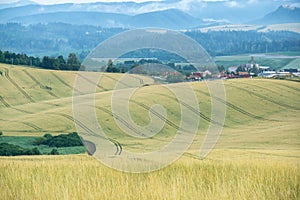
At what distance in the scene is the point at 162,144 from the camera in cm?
2838

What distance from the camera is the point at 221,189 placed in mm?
6262

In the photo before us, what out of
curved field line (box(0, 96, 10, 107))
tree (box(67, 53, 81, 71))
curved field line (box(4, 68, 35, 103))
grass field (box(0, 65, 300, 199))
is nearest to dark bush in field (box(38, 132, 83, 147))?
grass field (box(0, 65, 300, 199))

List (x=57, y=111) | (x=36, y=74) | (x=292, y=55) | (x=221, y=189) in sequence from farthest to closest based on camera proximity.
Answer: (x=292, y=55), (x=36, y=74), (x=57, y=111), (x=221, y=189)

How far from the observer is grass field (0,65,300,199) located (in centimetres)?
625

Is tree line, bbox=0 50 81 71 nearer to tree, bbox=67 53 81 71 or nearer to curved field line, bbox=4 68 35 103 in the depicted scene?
tree, bbox=67 53 81 71

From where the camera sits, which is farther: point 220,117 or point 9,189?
point 220,117

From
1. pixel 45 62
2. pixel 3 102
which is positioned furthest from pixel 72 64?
pixel 3 102

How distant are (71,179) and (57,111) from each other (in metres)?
45.0

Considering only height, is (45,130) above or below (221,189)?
below

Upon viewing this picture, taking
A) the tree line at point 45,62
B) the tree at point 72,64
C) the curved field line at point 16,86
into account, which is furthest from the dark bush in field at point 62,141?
the tree line at point 45,62

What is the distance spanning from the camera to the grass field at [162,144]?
20.5 ft

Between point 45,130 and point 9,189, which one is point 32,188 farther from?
point 45,130

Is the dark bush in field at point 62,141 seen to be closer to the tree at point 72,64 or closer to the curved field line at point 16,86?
the curved field line at point 16,86

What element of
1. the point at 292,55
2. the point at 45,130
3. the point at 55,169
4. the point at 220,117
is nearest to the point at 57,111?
the point at 45,130
